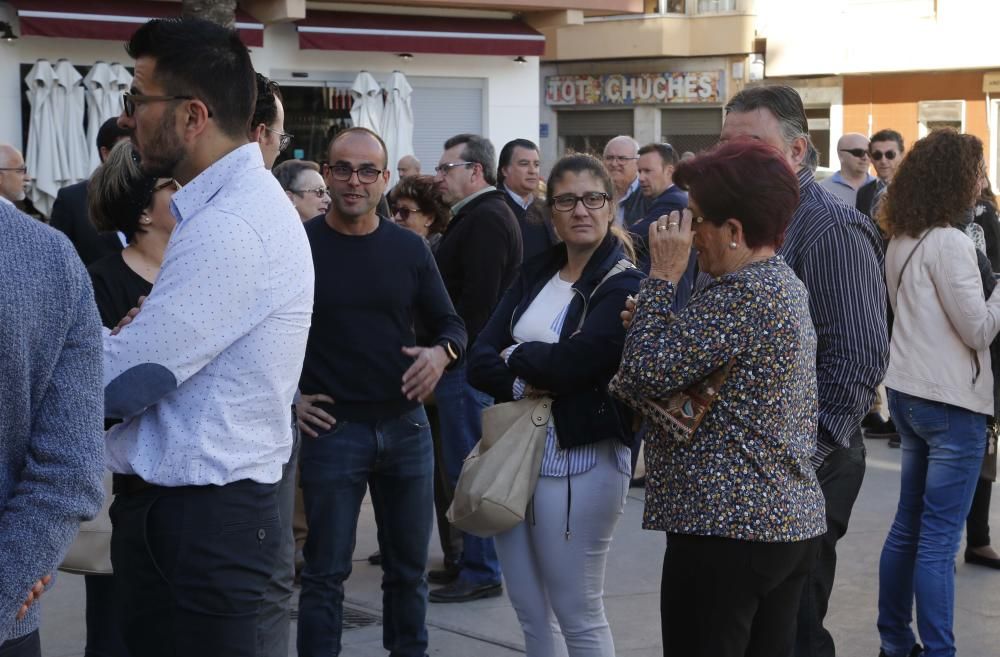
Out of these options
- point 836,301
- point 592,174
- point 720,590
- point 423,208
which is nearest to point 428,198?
point 423,208

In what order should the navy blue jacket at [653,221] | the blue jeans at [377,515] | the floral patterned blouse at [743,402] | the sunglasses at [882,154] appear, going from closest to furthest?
the floral patterned blouse at [743,402] < the navy blue jacket at [653,221] < the blue jeans at [377,515] < the sunglasses at [882,154]

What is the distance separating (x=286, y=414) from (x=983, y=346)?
10.4 ft

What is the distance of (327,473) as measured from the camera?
4.67 metres

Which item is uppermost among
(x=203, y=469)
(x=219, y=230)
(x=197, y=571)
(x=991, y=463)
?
(x=219, y=230)

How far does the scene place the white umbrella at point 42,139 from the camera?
1445 cm

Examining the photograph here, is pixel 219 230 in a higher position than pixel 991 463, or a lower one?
higher

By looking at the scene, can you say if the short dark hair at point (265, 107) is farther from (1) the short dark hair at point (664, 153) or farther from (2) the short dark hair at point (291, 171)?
(1) the short dark hair at point (664, 153)

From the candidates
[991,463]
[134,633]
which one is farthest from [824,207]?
[991,463]

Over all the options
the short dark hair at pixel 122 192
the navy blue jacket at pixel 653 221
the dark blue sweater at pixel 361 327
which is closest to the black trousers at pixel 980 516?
the navy blue jacket at pixel 653 221

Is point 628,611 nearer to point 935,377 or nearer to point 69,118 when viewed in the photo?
point 935,377

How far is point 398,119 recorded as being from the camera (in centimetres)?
1716

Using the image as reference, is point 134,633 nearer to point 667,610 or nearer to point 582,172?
point 667,610

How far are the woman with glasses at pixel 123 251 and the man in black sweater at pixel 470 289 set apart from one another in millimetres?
2091

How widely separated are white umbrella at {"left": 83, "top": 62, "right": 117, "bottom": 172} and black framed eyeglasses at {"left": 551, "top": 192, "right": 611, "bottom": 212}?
11.7 meters
